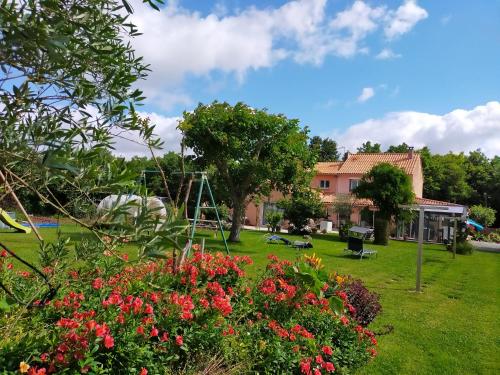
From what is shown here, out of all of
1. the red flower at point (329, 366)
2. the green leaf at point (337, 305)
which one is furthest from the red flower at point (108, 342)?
the green leaf at point (337, 305)

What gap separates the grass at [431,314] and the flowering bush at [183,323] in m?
0.64

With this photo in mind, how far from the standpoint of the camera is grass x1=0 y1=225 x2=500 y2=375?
240 inches

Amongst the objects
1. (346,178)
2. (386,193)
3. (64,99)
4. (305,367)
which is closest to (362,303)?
(305,367)

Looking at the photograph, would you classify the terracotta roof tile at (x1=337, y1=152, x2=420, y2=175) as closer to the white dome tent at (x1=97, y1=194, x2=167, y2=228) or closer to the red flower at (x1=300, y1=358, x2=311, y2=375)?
the red flower at (x1=300, y1=358, x2=311, y2=375)

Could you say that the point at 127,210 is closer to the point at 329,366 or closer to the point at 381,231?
the point at 329,366

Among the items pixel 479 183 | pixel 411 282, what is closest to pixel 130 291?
pixel 411 282

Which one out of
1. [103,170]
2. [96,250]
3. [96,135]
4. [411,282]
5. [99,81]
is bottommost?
[411,282]

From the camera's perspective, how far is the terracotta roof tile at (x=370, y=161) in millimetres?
44963

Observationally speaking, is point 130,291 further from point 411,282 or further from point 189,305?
point 411,282

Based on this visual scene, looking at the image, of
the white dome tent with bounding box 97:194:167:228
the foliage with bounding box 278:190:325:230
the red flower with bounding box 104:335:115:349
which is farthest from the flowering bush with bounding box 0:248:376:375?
the foliage with bounding box 278:190:325:230

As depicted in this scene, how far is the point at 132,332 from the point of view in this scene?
2898 mm

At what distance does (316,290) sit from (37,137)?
165 inches

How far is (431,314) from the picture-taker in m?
9.20

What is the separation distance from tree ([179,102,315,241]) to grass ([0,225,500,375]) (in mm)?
3629
